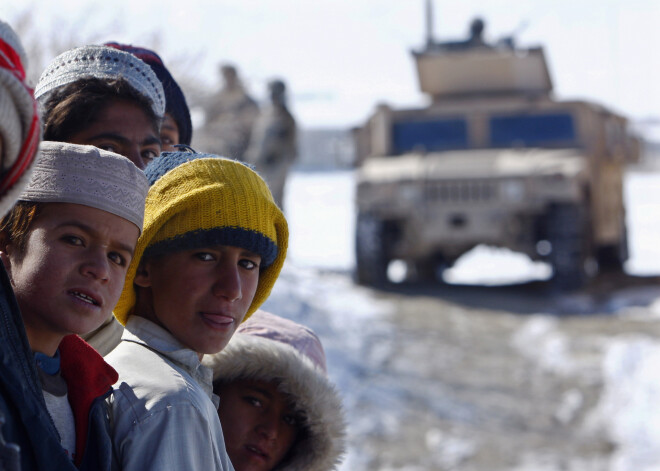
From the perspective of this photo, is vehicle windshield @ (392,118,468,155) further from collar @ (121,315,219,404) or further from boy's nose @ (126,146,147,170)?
collar @ (121,315,219,404)

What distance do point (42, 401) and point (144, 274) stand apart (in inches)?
22.7

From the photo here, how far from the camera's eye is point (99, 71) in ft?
7.57

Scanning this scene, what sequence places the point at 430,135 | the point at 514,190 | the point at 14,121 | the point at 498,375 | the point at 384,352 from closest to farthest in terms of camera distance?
the point at 14,121
the point at 498,375
the point at 384,352
the point at 514,190
the point at 430,135

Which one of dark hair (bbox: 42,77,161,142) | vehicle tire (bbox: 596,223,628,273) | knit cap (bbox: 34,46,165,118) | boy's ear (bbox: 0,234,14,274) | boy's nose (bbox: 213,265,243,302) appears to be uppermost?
knit cap (bbox: 34,46,165,118)

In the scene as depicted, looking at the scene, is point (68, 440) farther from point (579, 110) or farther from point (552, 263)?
point (579, 110)

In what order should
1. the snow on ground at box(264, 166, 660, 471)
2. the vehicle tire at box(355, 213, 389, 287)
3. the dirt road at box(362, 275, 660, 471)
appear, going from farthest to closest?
the vehicle tire at box(355, 213, 389, 287) < the snow on ground at box(264, 166, 660, 471) < the dirt road at box(362, 275, 660, 471)

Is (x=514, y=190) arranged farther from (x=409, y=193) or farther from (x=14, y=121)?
(x=14, y=121)

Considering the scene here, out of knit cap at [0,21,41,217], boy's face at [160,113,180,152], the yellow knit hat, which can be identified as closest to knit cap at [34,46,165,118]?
boy's face at [160,113,180,152]

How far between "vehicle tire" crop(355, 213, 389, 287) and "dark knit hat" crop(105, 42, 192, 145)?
9.42m

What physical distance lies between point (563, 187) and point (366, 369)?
163 inches

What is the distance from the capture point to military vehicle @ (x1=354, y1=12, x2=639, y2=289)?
1172 centimetres

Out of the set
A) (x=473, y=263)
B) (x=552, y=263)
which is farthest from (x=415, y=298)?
(x=473, y=263)

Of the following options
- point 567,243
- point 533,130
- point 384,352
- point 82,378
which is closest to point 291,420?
point 82,378

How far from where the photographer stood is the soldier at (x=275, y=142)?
11305mm
